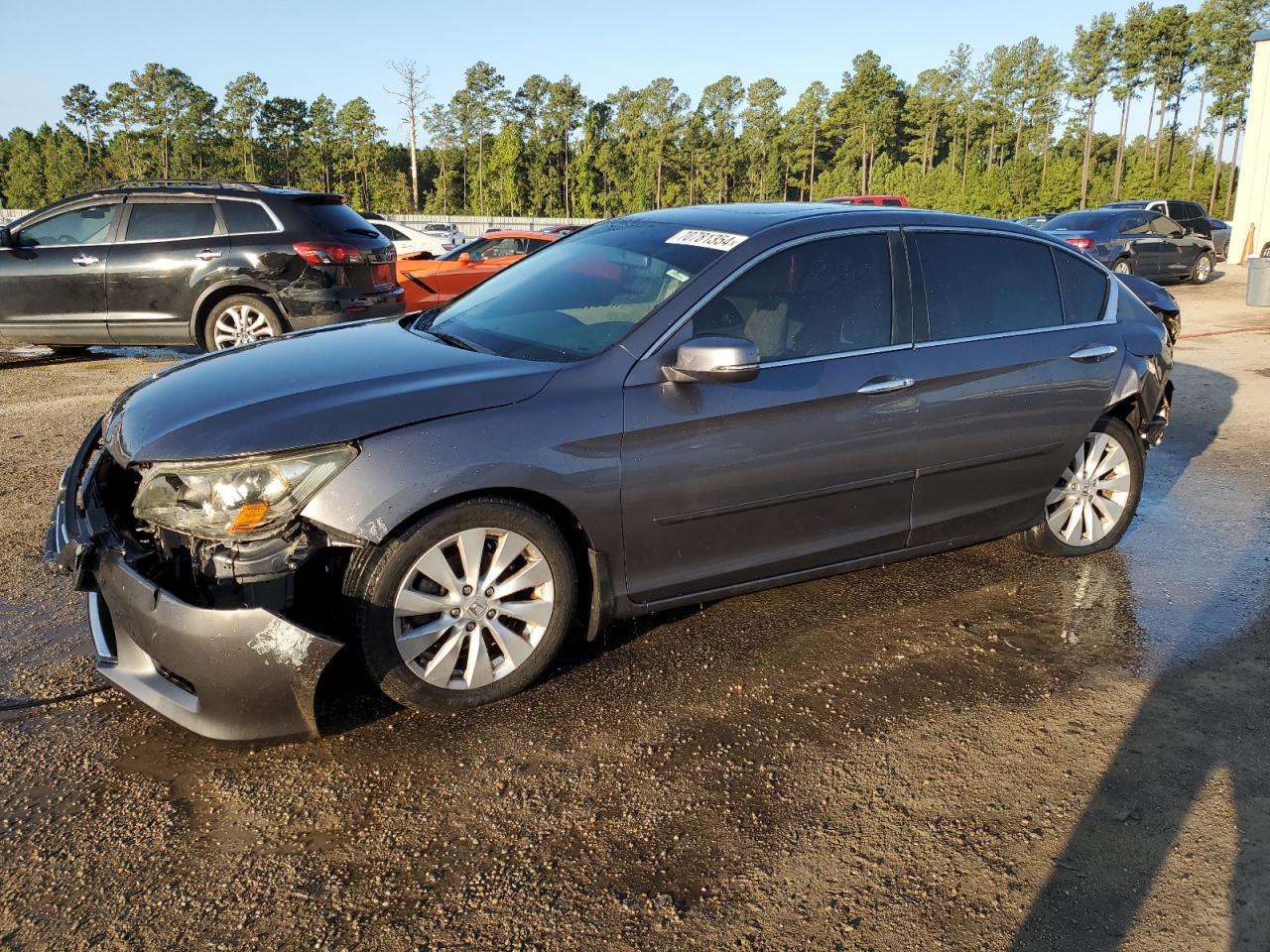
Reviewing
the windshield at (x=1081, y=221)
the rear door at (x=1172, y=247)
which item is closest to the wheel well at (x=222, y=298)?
the windshield at (x=1081, y=221)

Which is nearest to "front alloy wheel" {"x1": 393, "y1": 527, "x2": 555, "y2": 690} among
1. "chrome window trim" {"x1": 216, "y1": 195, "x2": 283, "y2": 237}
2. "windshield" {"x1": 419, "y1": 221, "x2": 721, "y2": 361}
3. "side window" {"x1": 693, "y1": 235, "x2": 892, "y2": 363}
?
"windshield" {"x1": 419, "y1": 221, "x2": 721, "y2": 361}

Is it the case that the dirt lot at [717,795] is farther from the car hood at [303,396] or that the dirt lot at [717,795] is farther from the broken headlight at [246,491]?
the car hood at [303,396]

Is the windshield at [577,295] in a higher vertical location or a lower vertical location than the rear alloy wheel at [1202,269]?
higher

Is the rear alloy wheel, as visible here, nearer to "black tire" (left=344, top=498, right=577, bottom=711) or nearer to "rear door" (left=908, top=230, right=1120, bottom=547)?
"rear door" (left=908, top=230, right=1120, bottom=547)

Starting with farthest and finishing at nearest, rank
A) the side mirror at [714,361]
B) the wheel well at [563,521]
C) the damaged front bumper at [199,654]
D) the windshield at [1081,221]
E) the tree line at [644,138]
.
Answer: the tree line at [644,138], the windshield at [1081,221], the side mirror at [714,361], the wheel well at [563,521], the damaged front bumper at [199,654]

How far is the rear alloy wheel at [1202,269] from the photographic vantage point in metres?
21.2

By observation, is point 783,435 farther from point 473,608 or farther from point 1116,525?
point 1116,525

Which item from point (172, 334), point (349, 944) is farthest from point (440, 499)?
point (172, 334)

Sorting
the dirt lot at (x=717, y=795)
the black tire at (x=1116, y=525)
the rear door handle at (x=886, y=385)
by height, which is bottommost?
the dirt lot at (x=717, y=795)

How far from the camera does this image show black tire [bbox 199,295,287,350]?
9.05 meters

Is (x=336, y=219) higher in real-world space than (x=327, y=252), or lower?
higher

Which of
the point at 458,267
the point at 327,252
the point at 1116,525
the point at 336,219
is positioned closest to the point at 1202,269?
A: the point at 458,267

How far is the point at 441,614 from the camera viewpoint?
3.12m

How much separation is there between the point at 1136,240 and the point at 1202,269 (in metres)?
3.48
